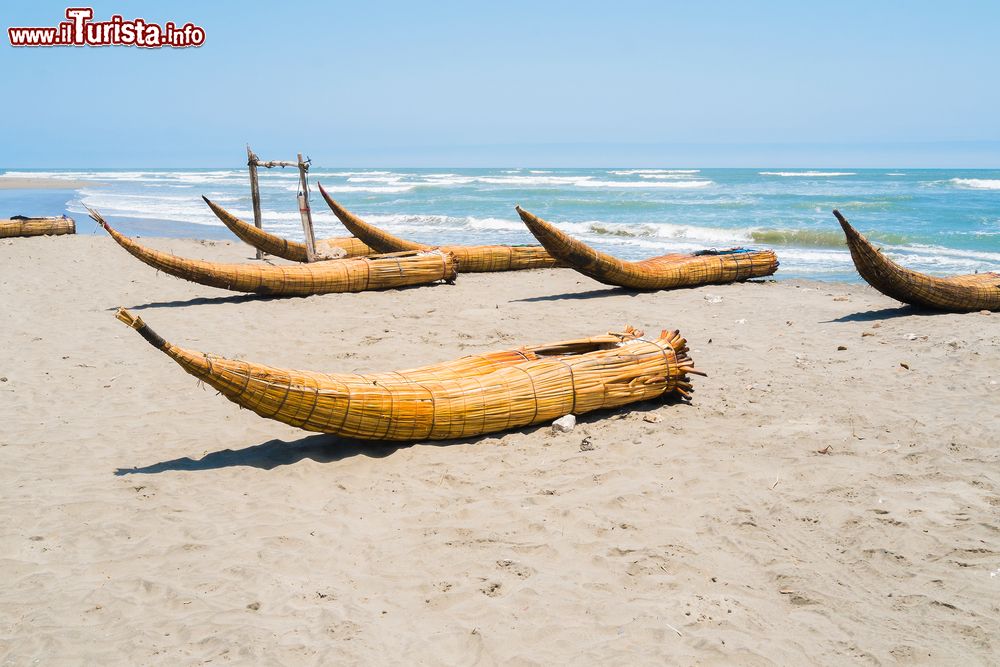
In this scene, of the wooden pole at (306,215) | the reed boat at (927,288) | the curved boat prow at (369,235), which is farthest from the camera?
the curved boat prow at (369,235)

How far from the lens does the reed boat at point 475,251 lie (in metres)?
13.9

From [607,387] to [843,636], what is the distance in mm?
2850

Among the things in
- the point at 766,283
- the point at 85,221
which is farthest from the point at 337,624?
the point at 85,221

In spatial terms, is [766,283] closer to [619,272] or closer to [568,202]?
[619,272]

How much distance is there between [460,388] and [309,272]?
6.54 metres

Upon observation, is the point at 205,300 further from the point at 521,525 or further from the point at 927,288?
the point at 927,288

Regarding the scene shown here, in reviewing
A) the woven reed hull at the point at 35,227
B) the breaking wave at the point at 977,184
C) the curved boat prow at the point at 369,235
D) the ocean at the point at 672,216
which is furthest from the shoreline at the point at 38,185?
the breaking wave at the point at 977,184

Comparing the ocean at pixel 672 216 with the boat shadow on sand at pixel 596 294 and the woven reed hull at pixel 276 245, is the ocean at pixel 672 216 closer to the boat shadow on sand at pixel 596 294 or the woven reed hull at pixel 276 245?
the boat shadow on sand at pixel 596 294

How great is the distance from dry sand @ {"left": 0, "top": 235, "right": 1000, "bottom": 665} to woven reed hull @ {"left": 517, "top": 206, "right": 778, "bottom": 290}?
11.0 ft

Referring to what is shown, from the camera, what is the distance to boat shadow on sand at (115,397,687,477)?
5039mm

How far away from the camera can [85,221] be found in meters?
24.4

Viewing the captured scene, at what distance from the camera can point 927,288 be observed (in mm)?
9172

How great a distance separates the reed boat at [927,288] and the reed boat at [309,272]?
6.24m

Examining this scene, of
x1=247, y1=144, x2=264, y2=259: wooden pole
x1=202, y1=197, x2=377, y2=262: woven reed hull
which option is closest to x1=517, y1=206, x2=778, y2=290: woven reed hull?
x1=202, y1=197, x2=377, y2=262: woven reed hull
